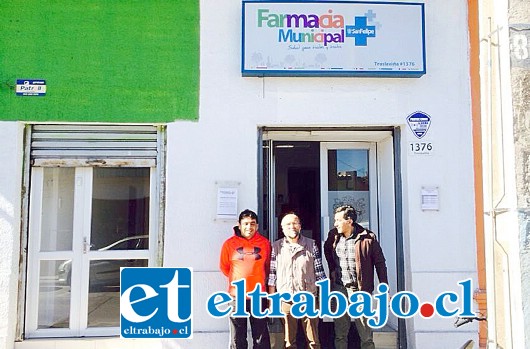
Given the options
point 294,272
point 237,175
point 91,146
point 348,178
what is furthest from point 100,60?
point 348,178

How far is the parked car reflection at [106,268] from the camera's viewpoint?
587 cm

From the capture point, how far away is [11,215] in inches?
221

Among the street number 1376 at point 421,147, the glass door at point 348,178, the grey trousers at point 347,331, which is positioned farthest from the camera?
the glass door at point 348,178

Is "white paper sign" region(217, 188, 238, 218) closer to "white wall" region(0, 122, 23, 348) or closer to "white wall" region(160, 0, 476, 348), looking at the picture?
"white wall" region(160, 0, 476, 348)

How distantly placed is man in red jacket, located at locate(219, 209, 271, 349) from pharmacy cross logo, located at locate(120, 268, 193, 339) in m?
0.61

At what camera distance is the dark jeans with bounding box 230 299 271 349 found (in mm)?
5184

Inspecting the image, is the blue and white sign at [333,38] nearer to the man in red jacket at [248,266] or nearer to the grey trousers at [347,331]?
the man in red jacket at [248,266]

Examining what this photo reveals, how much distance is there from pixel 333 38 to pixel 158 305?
3569 millimetres

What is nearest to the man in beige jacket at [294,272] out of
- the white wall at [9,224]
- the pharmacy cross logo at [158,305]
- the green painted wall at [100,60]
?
the pharmacy cross logo at [158,305]

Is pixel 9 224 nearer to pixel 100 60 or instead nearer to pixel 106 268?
pixel 106 268

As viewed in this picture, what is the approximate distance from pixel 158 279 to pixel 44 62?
2777mm

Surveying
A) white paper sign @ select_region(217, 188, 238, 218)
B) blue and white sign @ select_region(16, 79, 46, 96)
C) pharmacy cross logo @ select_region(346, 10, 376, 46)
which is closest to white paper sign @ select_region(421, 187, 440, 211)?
pharmacy cross logo @ select_region(346, 10, 376, 46)

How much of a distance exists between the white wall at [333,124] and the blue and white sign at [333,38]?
0.50ft

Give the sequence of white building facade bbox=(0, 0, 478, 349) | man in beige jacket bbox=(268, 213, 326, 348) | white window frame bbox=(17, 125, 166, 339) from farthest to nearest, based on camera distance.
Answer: white window frame bbox=(17, 125, 166, 339)
white building facade bbox=(0, 0, 478, 349)
man in beige jacket bbox=(268, 213, 326, 348)
